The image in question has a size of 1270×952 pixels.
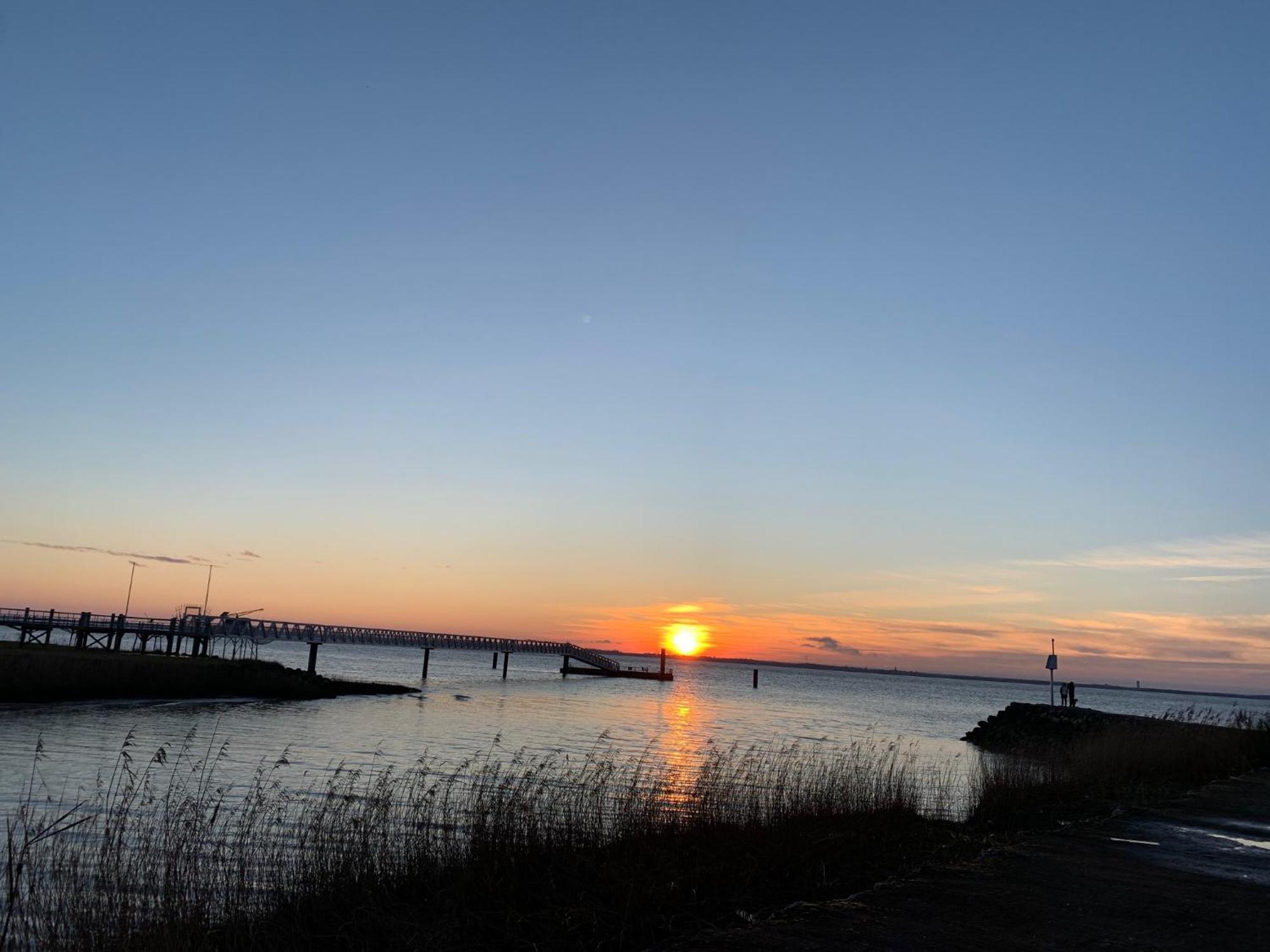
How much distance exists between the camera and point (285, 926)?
28.5ft

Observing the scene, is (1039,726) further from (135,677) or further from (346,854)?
(346,854)

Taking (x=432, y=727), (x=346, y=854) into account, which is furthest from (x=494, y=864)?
(x=432, y=727)

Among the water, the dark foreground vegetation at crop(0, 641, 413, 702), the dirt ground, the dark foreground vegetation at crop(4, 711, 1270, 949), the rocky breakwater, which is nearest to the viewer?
the dirt ground

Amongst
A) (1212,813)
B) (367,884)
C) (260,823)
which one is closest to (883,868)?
(367,884)

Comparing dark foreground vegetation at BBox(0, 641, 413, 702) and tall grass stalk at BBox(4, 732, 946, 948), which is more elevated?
tall grass stalk at BBox(4, 732, 946, 948)

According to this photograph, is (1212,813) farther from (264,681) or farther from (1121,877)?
(264,681)

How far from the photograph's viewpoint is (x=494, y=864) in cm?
1046

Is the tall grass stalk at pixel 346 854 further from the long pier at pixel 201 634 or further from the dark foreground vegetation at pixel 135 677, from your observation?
the long pier at pixel 201 634

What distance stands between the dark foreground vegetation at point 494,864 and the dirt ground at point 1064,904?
720 mm

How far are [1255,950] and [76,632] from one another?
71.2 metres

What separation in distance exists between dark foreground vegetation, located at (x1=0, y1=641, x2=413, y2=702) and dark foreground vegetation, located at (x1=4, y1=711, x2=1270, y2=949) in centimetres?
2948

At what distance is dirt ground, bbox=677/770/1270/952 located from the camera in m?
7.97

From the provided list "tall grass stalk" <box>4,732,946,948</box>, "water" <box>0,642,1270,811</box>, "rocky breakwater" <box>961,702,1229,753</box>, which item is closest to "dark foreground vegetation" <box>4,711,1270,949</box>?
"tall grass stalk" <box>4,732,946,948</box>

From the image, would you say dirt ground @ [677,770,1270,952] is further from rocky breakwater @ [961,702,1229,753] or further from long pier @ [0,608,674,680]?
long pier @ [0,608,674,680]
